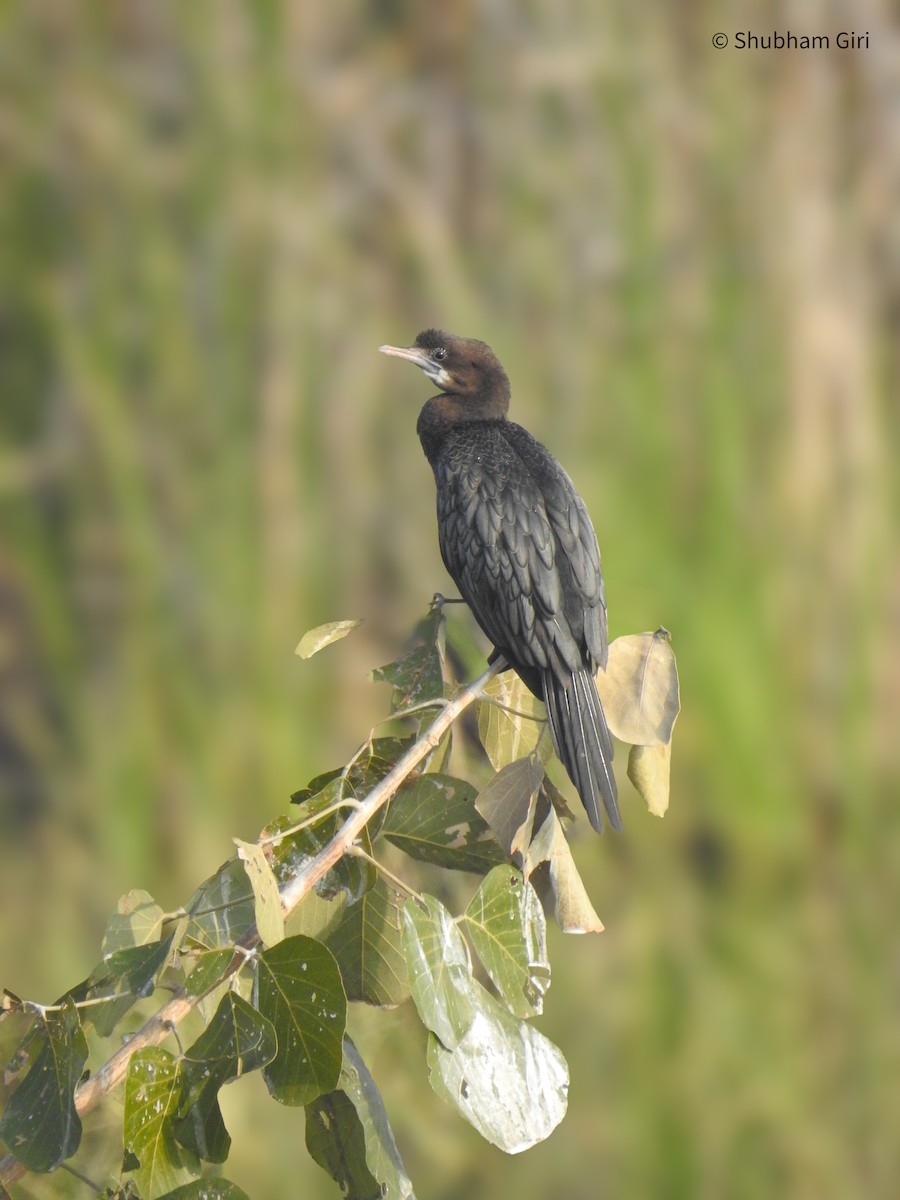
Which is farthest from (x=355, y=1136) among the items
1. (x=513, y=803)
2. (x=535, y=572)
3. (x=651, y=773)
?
(x=535, y=572)

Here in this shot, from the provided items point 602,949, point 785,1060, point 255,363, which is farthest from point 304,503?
point 785,1060

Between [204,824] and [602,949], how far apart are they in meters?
0.68

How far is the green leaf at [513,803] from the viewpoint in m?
0.92

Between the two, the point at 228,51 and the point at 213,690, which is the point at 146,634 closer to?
the point at 213,690

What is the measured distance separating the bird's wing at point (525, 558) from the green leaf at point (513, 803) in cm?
25

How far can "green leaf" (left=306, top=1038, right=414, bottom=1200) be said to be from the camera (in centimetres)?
81

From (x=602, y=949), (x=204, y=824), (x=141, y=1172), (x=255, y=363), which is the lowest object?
(x=602, y=949)

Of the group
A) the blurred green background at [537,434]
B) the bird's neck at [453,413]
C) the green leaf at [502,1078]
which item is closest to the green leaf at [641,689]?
the green leaf at [502,1078]

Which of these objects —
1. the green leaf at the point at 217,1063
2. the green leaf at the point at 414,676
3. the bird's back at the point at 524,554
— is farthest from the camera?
the bird's back at the point at 524,554

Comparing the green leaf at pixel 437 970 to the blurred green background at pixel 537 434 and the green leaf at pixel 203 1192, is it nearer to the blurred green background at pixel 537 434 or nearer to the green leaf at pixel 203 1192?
the green leaf at pixel 203 1192

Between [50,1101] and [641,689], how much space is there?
0.48 meters

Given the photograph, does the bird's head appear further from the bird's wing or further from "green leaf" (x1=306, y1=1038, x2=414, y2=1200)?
"green leaf" (x1=306, y1=1038, x2=414, y2=1200)

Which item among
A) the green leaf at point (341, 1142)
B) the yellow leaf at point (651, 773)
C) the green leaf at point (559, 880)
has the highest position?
the yellow leaf at point (651, 773)

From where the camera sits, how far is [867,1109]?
249cm
